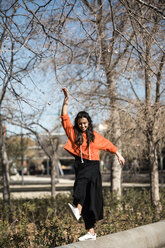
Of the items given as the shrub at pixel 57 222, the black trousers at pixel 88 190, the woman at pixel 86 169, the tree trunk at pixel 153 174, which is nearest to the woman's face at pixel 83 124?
the woman at pixel 86 169

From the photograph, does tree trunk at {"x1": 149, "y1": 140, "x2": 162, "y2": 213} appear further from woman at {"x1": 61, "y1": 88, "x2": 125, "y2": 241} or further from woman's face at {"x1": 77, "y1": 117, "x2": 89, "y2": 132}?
woman's face at {"x1": 77, "y1": 117, "x2": 89, "y2": 132}

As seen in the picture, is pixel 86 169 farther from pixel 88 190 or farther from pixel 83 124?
pixel 83 124

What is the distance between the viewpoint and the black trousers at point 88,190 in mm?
3953

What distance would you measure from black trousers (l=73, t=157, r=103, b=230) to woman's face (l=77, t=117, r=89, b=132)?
1.25ft

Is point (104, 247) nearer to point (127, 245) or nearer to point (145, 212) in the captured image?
point (127, 245)

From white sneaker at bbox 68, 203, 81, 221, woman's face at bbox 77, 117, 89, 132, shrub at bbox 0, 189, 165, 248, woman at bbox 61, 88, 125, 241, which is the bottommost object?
shrub at bbox 0, 189, 165, 248

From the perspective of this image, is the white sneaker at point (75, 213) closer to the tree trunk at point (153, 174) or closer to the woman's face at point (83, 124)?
the woman's face at point (83, 124)

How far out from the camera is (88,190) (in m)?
4.02

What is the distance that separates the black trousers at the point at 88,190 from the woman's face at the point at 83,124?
38 centimetres

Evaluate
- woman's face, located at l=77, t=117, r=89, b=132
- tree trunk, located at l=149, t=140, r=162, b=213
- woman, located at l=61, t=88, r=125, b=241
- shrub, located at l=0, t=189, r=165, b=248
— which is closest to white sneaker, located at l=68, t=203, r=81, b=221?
woman, located at l=61, t=88, r=125, b=241

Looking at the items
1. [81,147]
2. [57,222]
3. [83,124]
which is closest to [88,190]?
[81,147]

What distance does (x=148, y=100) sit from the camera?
297 inches

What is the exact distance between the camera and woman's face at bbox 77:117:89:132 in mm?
4043

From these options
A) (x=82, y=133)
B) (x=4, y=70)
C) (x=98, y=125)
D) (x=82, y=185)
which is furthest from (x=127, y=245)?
(x=98, y=125)
